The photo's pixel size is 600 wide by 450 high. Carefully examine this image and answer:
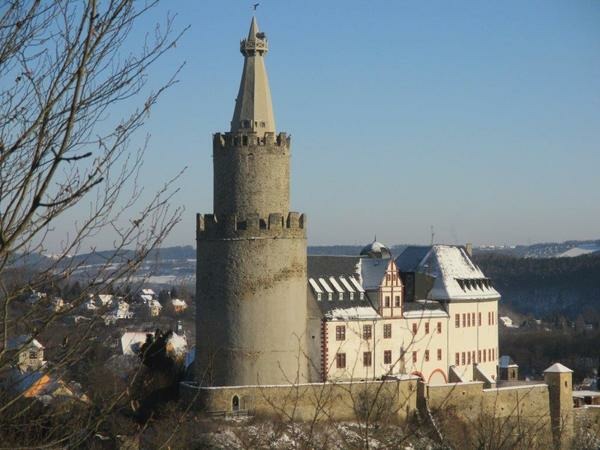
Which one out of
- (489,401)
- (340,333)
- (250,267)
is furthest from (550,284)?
(250,267)

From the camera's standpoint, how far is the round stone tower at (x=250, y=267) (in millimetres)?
38094

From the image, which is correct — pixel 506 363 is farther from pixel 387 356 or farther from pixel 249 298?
pixel 249 298

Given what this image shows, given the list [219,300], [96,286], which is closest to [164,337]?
[219,300]

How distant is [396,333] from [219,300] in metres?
9.47

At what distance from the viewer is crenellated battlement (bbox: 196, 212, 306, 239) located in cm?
3834

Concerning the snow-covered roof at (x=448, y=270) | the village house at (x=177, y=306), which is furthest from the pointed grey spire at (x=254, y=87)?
the village house at (x=177, y=306)

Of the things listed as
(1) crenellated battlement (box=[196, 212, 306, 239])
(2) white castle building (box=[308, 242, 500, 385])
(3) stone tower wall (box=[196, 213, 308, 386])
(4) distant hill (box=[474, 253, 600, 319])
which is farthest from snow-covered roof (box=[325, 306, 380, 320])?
(4) distant hill (box=[474, 253, 600, 319])

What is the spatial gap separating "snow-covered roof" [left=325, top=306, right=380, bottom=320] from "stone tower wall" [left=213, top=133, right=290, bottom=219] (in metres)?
5.67

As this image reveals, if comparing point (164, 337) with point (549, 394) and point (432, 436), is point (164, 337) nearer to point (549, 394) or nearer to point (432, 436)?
point (432, 436)

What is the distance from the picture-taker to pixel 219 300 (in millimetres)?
38219

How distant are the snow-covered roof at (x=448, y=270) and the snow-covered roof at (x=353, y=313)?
4.63 m

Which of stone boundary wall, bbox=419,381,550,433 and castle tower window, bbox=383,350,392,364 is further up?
castle tower window, bbox=383,350,392,364

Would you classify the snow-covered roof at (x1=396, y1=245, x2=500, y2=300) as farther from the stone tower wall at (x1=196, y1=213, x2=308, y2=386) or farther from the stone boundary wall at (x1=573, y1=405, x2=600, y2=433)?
the stone tower wall at (x1=196, y1=213, x2=308, y2=386)

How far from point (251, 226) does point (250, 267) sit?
4.75 feet
